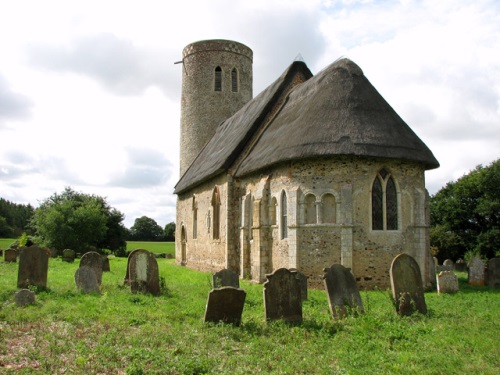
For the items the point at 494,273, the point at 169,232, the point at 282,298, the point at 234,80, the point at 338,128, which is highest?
the point at 234,80

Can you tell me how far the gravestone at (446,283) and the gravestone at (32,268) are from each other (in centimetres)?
1024

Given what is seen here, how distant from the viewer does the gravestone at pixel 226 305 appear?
7.98m

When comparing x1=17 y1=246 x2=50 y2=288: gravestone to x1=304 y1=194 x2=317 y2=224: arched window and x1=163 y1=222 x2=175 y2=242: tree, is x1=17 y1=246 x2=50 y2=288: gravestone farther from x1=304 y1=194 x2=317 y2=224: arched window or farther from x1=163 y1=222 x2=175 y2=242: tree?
x1=163 y1=222 x2=175 y2=242: tree

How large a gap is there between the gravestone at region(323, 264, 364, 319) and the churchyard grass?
27cm

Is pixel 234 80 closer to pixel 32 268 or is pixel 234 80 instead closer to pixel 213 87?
pixel 213 87

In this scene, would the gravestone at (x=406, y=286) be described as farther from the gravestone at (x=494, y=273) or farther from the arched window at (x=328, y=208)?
the gravestone at (x=494, y=273)

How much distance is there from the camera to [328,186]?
543 inches

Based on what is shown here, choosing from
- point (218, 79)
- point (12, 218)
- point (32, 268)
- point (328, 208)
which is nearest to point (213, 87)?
point (218, 79)

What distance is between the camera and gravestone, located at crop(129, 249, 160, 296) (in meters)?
11.4

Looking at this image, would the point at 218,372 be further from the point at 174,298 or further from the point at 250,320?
the point at 174,298

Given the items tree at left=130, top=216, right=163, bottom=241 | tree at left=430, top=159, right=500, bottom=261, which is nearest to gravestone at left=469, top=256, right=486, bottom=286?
tree at left=430, top=159, right=500, bottom=261

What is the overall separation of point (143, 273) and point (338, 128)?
22.4 feet

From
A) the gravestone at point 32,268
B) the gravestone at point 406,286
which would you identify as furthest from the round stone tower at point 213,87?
the gravestone at point 406,286

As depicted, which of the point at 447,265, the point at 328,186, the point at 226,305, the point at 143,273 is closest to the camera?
the point at 226,305
